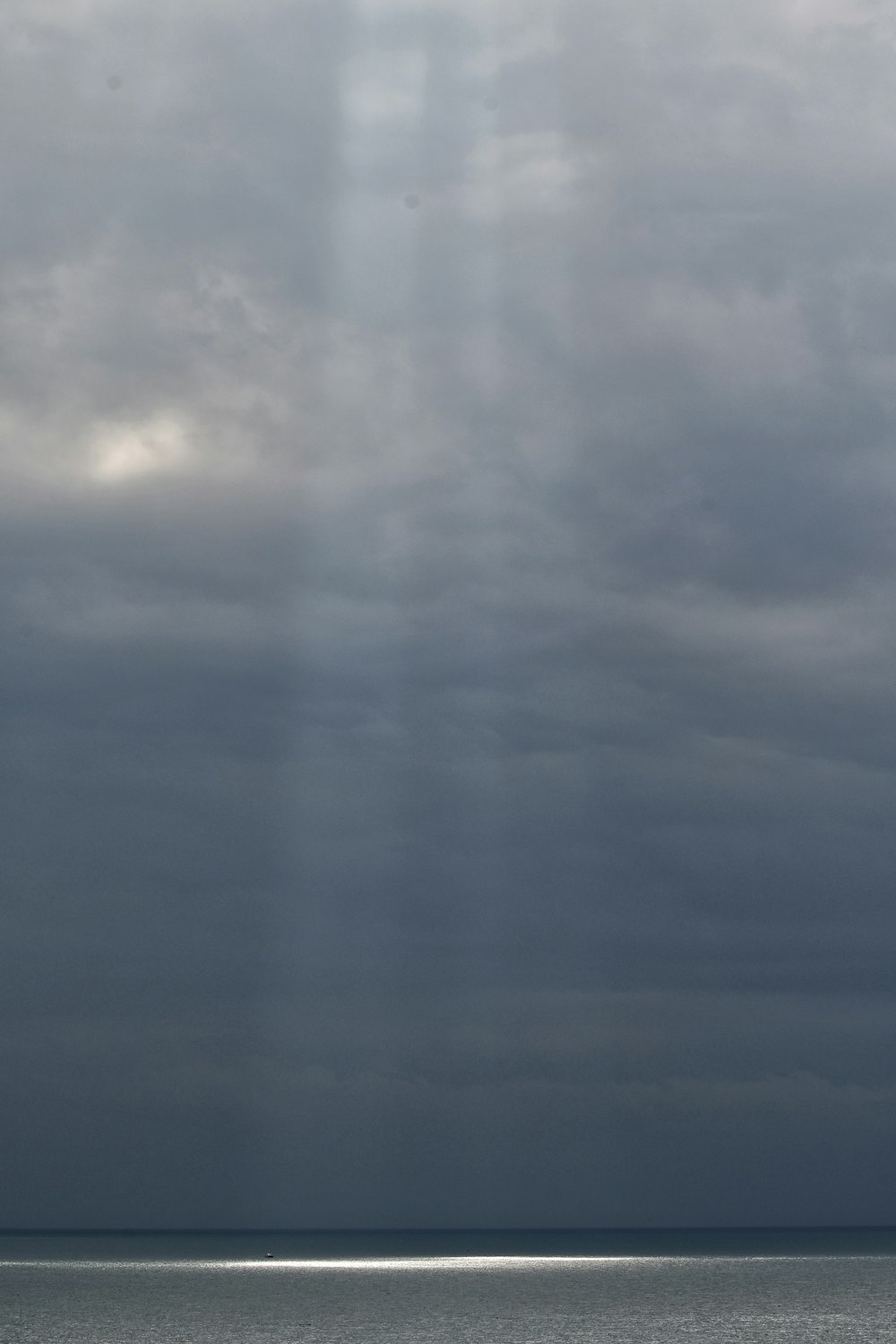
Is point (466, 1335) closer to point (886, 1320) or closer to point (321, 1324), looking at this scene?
point (321, 1324)

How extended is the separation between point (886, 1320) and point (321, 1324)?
68.2 metres

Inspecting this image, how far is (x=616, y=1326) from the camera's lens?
622ft

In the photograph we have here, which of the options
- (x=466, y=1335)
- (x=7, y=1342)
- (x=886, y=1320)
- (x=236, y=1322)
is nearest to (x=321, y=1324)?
(x=236, y=1322)

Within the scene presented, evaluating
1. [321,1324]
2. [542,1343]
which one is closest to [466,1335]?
[542,1343]

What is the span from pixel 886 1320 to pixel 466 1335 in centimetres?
5763

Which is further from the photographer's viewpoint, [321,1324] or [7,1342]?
[321,1324]

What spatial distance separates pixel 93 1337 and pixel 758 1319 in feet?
268

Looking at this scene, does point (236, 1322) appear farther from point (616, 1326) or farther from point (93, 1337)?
point (616, 1326)

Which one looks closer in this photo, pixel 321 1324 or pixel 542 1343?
pixel 542 1343

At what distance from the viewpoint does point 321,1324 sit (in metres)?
189

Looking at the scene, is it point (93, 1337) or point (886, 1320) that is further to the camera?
point (886, 1320)

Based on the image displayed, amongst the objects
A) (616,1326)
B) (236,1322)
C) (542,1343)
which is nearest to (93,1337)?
(236,1322)

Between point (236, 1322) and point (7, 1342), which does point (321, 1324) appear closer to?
point (236, 1322)

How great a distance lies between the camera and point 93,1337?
169 meters
